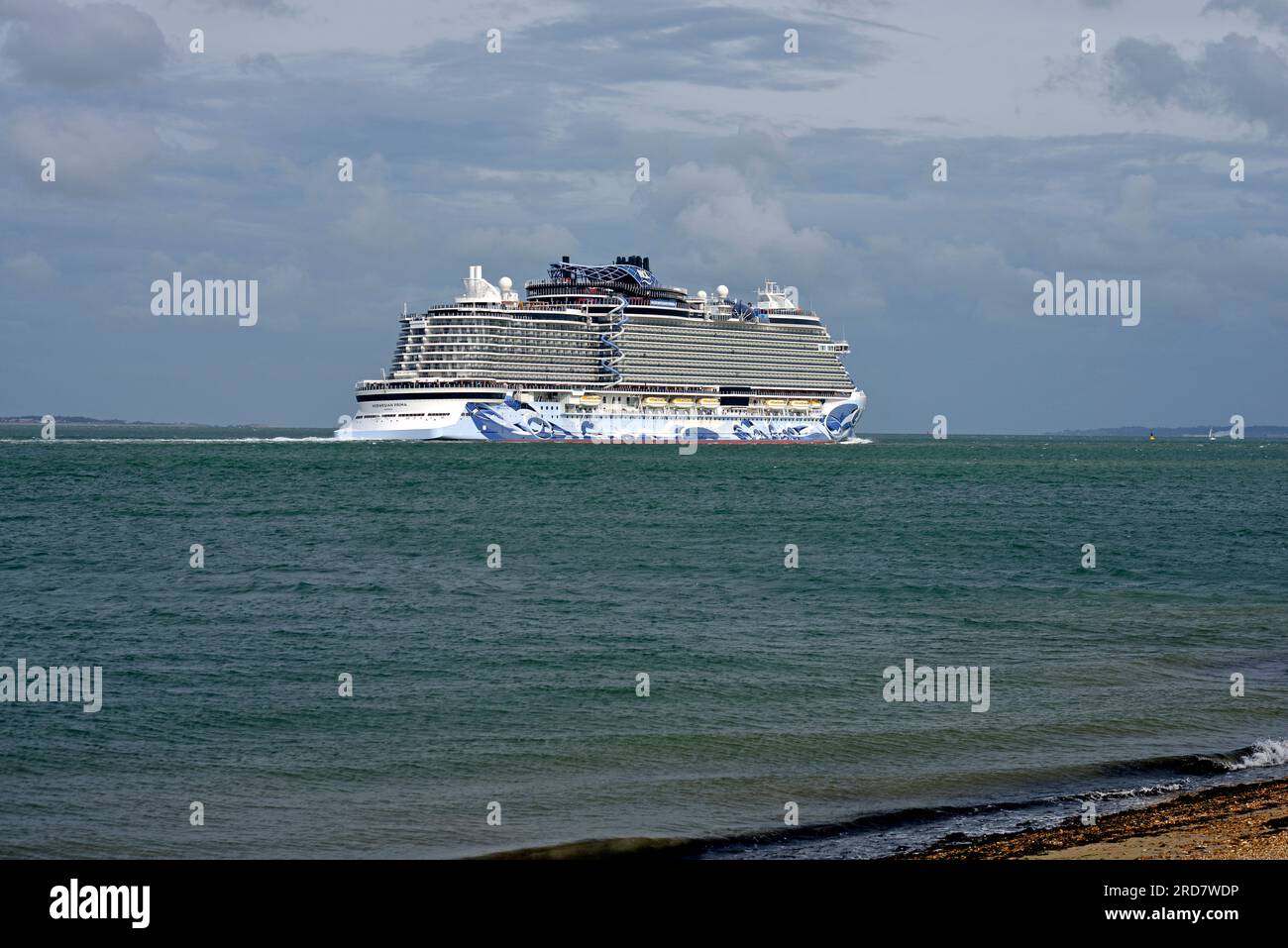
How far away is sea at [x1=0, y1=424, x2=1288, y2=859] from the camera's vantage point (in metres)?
13.5

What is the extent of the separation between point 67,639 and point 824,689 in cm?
1328

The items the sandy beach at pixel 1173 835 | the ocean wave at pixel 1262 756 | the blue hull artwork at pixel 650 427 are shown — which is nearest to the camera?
the sandy beach at pixel 1173 835

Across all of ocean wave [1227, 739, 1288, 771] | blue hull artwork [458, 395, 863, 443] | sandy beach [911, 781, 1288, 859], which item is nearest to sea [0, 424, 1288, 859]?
ocean wave [1227, 739, 1288, 771]

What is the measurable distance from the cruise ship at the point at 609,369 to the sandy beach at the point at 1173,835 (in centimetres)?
10436

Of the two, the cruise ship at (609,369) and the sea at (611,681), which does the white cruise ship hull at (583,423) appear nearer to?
the cruise ship at (609,369)

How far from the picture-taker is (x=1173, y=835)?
11266 mm

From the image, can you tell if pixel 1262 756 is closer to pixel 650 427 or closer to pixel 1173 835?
pixel 1173 835

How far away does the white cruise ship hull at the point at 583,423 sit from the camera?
380 ft

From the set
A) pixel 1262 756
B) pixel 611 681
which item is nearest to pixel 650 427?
pixel 611 681

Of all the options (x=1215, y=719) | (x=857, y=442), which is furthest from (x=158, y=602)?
(x=857, y=442)

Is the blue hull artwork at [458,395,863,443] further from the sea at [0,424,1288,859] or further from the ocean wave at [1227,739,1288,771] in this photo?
the ocean wave at [1227,739,1288,771]

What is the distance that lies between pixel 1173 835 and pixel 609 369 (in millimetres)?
117434

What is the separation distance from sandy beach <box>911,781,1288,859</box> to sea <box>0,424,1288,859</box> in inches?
28.3

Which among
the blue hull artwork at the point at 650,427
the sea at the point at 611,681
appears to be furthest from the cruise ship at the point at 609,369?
the sea at the point at 611,681
